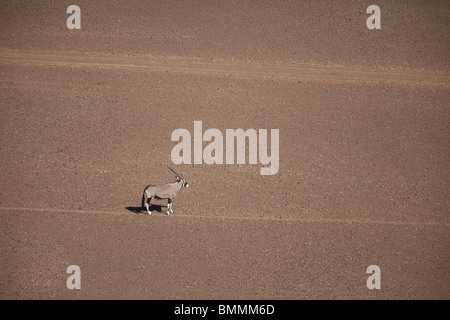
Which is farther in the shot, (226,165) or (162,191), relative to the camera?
(226,165)

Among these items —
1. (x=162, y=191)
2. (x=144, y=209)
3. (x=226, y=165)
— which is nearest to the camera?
(x=162, y=191)

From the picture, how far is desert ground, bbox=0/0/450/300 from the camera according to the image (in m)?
13.5

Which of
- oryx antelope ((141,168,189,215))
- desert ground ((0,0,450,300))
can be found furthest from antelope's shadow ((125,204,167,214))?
oryx antelope ((141,168,189,215))

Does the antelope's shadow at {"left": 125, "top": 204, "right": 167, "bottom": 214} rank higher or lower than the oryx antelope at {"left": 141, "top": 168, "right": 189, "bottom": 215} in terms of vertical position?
lower

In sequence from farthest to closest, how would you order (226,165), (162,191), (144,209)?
(226,165)
(144,209)
(162,191)

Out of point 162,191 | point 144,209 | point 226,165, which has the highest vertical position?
point 226,165

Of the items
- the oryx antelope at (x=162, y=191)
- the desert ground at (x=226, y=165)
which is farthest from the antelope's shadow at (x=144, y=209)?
the oryx antelope at (x=162, y=191)

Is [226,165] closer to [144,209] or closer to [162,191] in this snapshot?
[162,191]

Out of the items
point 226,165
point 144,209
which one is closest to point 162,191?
point 144,209

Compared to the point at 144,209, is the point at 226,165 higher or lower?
higher

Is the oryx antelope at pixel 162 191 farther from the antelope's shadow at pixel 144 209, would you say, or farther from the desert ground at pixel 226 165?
the desert ground at pixel 226 165

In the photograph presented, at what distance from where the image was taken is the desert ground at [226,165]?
1345 centimetres

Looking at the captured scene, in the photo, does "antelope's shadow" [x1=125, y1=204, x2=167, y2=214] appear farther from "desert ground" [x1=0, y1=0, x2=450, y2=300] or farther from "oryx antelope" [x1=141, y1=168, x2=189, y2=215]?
"oryx antelope" [x1=141, y1=168, x2=189, y2=215]

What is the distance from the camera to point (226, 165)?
16.0 m
